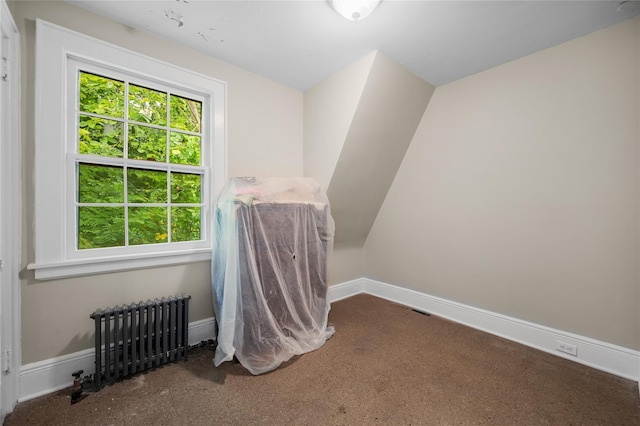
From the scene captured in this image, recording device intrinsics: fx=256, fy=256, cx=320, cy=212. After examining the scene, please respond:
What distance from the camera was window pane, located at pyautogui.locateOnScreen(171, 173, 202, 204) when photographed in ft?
6.84

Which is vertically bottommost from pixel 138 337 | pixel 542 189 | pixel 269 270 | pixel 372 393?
pixel 372 393

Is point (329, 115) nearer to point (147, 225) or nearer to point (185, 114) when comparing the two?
point (185, 114)

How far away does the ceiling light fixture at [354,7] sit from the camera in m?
1.50

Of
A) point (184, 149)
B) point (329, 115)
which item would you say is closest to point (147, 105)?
point (184, 149)

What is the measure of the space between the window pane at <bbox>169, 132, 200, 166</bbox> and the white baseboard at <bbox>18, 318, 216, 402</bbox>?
4.74 feet

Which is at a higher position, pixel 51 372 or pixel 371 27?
pixel 371 27

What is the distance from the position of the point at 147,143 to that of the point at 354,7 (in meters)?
1.73

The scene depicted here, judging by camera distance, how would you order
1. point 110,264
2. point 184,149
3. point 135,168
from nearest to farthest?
point 110,264, point 135,168, point 184,149

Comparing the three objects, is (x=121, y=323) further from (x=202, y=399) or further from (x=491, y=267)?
(x=491, y=267)

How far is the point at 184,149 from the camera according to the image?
6.97 feet

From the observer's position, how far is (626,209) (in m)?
1.70

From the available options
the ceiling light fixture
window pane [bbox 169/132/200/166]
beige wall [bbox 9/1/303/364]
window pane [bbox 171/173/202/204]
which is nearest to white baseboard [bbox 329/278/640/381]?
beige wall [bbox 9/1/303/364]

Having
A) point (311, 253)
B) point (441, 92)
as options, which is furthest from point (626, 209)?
point (311, 253)

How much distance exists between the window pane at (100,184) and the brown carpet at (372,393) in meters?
1.20
